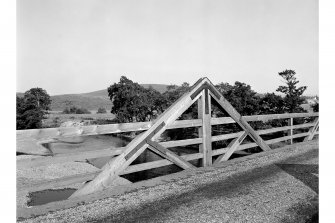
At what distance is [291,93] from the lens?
38.2 metres

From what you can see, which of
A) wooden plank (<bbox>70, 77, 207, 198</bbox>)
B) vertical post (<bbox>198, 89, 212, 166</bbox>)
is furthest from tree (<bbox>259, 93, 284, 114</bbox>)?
wooden plank (<bbox>70, 77, 207, 198</bbox>)

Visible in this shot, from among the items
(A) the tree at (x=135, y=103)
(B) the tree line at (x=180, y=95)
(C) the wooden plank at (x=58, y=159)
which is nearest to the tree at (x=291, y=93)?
(B) the tree line at (x=180, y=95)

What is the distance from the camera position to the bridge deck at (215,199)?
4.20m

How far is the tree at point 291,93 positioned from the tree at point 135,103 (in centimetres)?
2384

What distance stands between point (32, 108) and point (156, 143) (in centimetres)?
5786

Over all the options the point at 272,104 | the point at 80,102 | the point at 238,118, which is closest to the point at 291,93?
the point at 272,104

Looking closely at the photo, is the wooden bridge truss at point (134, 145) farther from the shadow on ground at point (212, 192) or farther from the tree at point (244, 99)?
the tree at point (244, 99)

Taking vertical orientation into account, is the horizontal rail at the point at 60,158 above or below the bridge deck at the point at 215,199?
above

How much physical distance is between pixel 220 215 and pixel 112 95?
200 feet

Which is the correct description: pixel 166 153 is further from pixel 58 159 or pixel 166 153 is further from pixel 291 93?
pixel 291 93

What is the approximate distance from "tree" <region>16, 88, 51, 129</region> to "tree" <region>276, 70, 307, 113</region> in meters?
41.2

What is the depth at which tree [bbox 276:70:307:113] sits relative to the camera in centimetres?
3716

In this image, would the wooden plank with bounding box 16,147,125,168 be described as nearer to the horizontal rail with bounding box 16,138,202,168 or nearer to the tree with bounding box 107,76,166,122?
the horizontal rail with bounding box 16,138,202,168
